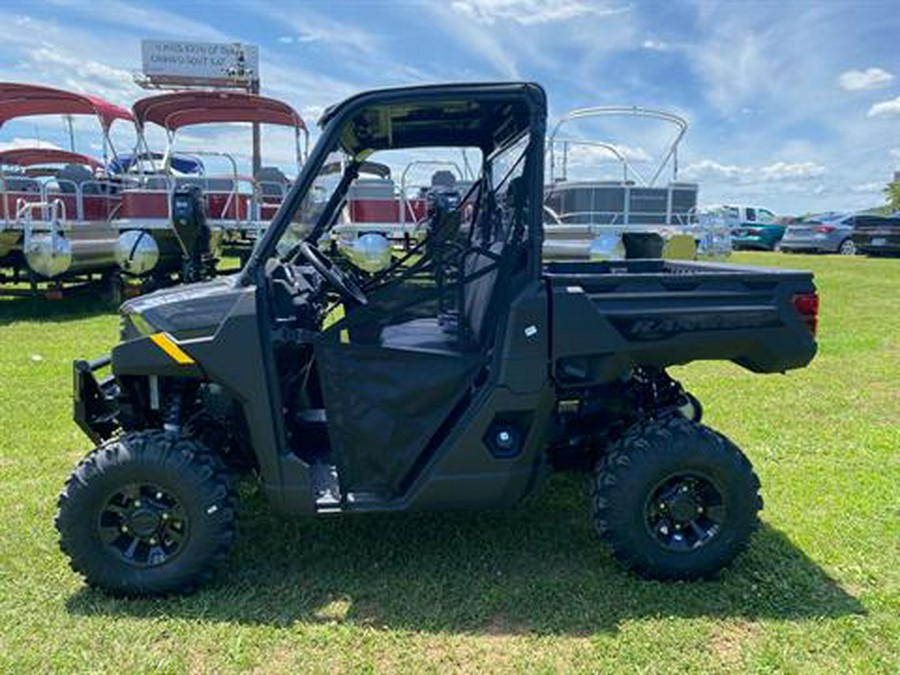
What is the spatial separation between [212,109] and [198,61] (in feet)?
94.0

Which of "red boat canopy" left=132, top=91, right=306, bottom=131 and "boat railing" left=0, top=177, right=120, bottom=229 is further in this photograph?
"red boat canopy" left=132, top=91, right=306, bottom=131

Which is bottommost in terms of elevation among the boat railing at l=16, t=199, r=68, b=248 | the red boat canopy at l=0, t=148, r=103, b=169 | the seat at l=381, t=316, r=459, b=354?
the seat at l=381, t=316, r=459, b=354

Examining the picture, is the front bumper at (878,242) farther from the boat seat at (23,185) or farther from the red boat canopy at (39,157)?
the boat seat at (23,185)

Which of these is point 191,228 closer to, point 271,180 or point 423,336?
point 271,180

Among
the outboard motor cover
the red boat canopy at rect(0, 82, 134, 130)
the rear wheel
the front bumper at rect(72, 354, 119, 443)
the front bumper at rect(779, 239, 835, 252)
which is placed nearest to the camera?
the front bumper at rect(72, 354, 119, 443)

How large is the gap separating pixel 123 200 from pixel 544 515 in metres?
9.56

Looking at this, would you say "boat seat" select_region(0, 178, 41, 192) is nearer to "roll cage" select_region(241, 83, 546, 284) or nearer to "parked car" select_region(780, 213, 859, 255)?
"roll cage" select_region(241, 83, 546, 284)

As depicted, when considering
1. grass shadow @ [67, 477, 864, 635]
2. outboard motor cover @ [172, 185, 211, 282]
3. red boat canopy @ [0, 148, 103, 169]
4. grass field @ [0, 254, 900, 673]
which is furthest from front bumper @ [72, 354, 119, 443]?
red boat canopy @ [0, 148, 103, 169]

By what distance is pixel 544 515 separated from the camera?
12.1 feet

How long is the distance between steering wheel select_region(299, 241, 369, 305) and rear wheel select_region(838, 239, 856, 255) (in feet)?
70.4

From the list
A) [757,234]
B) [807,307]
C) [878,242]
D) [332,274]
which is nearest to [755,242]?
[757,234]

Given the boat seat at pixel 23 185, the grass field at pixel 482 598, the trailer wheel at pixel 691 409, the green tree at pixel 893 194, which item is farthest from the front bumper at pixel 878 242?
the green tree at pixel 893 194

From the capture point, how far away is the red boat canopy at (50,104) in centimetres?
1083

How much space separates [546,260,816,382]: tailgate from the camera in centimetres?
291
